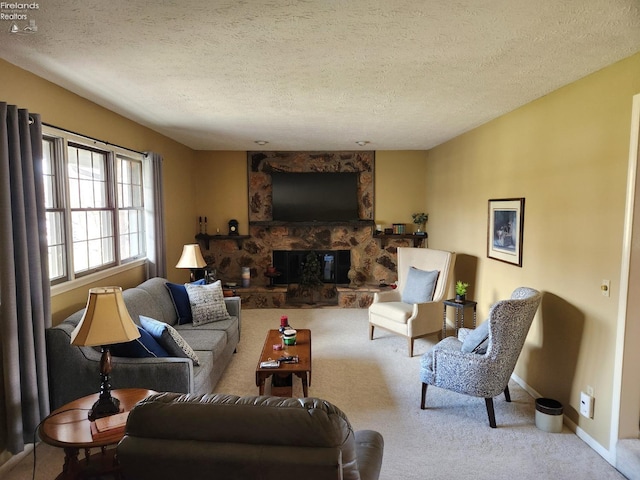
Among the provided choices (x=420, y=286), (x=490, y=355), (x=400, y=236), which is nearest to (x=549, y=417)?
(x=490, y=355)

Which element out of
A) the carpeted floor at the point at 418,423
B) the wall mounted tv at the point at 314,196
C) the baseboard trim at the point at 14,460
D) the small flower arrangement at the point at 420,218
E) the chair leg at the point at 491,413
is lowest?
the carpeted floor at the point at 418,423

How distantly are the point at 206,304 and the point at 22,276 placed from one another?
6.39 ft

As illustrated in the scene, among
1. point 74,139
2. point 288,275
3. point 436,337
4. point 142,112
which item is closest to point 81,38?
point 74,139

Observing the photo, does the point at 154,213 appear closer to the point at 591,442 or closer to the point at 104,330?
the point at 104,330

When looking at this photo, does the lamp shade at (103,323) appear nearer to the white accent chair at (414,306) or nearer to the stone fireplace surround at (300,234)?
the white accent chair at (414,306)

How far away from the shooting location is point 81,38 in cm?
→ 224

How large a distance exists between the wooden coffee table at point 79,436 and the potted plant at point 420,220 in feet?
17.6

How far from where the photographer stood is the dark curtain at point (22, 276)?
2459 mm

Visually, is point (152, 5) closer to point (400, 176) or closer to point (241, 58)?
point (241, 58)

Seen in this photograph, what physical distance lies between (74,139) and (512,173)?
413cm

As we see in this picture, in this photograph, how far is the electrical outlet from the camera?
282cm

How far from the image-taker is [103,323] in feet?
7.30

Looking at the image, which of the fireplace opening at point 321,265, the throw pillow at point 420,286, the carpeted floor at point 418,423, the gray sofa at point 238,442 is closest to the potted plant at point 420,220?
the fireplace opening at point 321,265

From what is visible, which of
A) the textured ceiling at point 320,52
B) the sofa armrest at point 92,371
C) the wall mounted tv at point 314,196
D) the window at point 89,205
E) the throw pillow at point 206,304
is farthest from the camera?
the wall mounted tv at point 314,196
